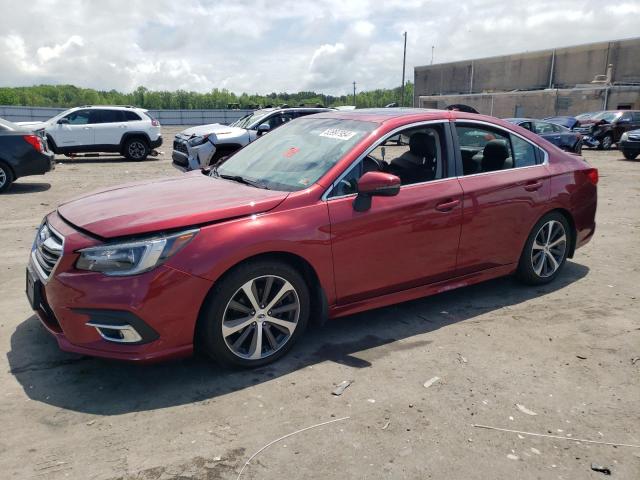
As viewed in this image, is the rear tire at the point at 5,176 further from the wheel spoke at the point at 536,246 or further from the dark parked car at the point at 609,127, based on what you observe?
the dark parked car at the point at 609,127

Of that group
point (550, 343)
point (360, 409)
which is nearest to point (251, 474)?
point (360, 409)

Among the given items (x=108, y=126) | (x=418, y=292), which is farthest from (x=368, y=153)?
(x=108, y=126)

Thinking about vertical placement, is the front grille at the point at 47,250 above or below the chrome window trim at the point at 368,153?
below

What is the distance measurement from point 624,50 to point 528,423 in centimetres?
4817

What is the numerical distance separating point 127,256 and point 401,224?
1931mm

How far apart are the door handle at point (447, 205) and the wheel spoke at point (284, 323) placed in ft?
4.80

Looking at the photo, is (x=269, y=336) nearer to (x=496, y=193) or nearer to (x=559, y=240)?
(x=496, y=193)

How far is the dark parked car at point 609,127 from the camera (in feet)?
75.4

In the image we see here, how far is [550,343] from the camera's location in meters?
4.07

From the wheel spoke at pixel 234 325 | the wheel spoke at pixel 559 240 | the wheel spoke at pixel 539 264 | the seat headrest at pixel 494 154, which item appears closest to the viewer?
the wheel spoke at pixel 234 325

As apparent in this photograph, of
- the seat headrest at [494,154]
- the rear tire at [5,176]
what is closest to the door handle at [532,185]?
the seat headrest at [494,154]

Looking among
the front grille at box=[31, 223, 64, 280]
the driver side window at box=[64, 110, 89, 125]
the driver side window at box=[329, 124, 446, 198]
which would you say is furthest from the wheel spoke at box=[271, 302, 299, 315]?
the driver side window at box=[64, 110, 89, 125]

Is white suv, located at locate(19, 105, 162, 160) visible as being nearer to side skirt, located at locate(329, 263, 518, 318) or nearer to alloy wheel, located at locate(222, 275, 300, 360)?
side skirt, located at locate(329, 263, 518, 318)

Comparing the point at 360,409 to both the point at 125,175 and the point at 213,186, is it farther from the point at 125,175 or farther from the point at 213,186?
the point at 125,175
